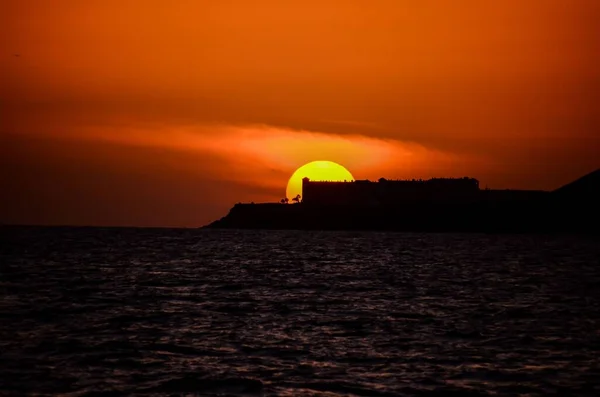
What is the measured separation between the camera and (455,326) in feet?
97.1

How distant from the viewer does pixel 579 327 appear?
29.3 metres

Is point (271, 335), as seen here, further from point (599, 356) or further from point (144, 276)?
point (144, 276)

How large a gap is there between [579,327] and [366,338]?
7402mm

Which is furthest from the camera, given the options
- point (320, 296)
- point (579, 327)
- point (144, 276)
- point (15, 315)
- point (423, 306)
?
point (144, 276)

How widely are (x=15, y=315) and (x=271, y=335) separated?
381 inches

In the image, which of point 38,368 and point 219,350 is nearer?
point 38,368

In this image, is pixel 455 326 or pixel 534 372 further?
pixel 455 326

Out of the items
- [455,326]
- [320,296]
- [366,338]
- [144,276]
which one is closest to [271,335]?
[366,338]

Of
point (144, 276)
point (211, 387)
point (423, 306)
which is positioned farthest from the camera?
point (144, 276)

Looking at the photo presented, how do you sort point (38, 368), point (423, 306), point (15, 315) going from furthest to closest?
1. point (423, 306)
2. point (15, 315)
3. point (38, 368)

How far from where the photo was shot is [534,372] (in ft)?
70.4

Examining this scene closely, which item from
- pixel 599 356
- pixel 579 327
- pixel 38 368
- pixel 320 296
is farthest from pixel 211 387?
pixel 320 296

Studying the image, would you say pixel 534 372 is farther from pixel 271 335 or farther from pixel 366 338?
pixel 271 335

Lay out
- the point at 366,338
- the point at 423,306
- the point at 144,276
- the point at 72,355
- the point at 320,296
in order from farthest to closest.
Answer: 1. the point at 144,276
2. the point at 320,296
3. the point at 423,306
4. the point at 366,338
5. the point at 72,355
